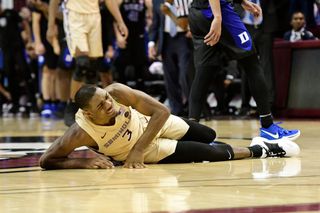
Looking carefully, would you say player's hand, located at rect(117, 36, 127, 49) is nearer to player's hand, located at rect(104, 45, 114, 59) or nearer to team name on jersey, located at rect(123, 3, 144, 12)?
player's hand, located at rect(104, 45, 114, 59)

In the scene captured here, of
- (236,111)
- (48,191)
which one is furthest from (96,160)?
(236,111)

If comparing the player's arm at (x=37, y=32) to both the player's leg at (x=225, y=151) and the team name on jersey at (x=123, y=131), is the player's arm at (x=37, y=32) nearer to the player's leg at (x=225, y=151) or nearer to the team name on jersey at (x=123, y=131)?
the player's leg at (x=225, y=151)

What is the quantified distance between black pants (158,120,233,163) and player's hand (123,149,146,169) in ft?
1.01

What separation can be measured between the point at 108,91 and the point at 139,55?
760 centimetres

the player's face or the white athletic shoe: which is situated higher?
the player's face

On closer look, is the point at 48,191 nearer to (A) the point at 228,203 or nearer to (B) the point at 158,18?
(A) the point at 228,203

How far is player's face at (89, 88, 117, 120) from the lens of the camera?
4.80 metres

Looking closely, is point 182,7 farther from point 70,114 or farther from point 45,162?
point 45,162

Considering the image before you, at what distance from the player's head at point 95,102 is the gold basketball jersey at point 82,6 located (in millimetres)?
4026

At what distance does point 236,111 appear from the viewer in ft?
40.7

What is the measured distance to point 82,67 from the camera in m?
8.56


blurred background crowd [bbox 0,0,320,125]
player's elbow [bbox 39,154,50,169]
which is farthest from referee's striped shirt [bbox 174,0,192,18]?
player's elbow [bbox 39,154,50,169]

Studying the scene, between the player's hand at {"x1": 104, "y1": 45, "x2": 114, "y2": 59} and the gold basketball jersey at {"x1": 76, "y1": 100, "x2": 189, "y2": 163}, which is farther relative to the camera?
the player's hand at {"x1": 104, "y1": 45, "x2": 114, "y2": 59}

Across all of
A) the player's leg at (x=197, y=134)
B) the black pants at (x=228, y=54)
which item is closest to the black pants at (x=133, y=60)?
the black pants at (x=228, y=54)
